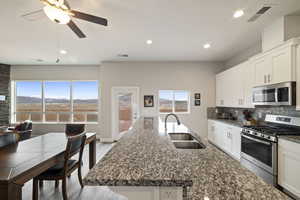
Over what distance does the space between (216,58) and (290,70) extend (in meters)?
2.94

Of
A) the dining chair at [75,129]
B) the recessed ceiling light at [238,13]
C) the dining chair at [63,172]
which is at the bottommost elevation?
the dining chair at [63,172]

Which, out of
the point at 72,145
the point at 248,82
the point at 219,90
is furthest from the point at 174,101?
the point at 72,145

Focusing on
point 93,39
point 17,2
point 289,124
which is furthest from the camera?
point 93,39

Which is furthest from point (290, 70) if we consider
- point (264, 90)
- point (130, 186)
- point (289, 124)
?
point (130, 186)

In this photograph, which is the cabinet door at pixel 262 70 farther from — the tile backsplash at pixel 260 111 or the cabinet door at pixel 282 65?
the tile backsplash at pixel 260 111

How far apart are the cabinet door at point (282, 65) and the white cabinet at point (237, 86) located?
2.11 ft

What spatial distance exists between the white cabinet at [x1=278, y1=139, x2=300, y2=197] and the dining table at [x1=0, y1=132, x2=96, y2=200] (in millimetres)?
3018

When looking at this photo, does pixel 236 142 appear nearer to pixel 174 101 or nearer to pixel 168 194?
pixel 174 101

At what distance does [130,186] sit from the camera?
86 cm

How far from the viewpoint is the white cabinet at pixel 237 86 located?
3584 mm

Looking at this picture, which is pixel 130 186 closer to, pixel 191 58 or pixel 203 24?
pixel 203 24

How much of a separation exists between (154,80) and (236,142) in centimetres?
316

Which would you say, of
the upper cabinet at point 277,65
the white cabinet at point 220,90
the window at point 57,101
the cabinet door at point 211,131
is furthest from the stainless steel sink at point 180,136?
the window at point 57,101

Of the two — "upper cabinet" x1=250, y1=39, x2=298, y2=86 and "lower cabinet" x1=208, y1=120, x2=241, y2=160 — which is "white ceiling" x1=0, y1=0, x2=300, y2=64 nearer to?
"upper cabinet" x1=250, y1=39, x2=298, y2=86
